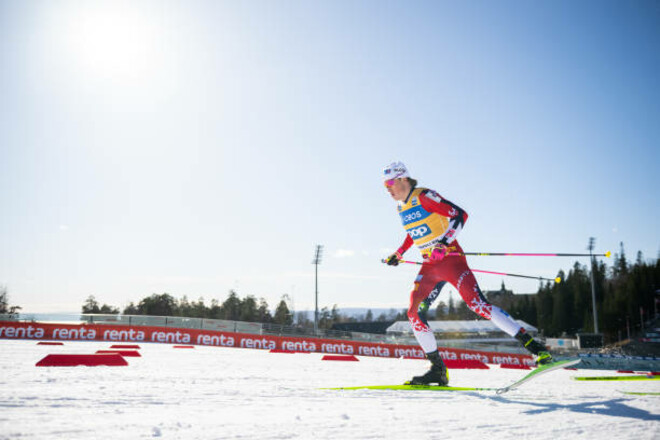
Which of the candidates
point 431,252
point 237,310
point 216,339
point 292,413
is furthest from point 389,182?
point 237,310

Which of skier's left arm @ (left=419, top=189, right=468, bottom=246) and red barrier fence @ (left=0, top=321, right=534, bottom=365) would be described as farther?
red barrier fence @ (left=0, top=321, right=534, bottom=365)

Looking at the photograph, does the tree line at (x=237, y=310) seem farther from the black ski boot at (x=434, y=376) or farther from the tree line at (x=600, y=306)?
the black ski boot at (x=434, y=376)

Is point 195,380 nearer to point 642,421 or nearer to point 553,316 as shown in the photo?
point 642,421

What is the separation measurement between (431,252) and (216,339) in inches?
819

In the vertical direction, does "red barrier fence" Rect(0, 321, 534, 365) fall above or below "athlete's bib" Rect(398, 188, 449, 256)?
below

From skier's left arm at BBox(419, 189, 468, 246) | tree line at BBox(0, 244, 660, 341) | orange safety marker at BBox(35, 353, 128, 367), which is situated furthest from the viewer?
tree line at BBox(0, 244, 660, 341)

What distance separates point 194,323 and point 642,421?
79.8ft

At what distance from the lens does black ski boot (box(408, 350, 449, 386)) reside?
4633 mm

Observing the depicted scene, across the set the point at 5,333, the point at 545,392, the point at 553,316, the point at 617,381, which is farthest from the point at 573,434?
the point at 553,316

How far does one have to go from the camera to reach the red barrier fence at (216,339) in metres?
21.2

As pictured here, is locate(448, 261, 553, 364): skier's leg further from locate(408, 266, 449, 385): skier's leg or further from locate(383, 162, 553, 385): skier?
locate(408, 266, 449, 385): skier's leg

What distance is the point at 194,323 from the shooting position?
954 inches

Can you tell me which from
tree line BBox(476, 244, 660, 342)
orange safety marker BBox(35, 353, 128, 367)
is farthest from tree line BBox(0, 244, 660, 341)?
orange safety marker BBox(35, 353, 128, 367)

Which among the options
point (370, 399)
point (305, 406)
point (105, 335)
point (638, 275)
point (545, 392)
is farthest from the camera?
point (638, 275)
